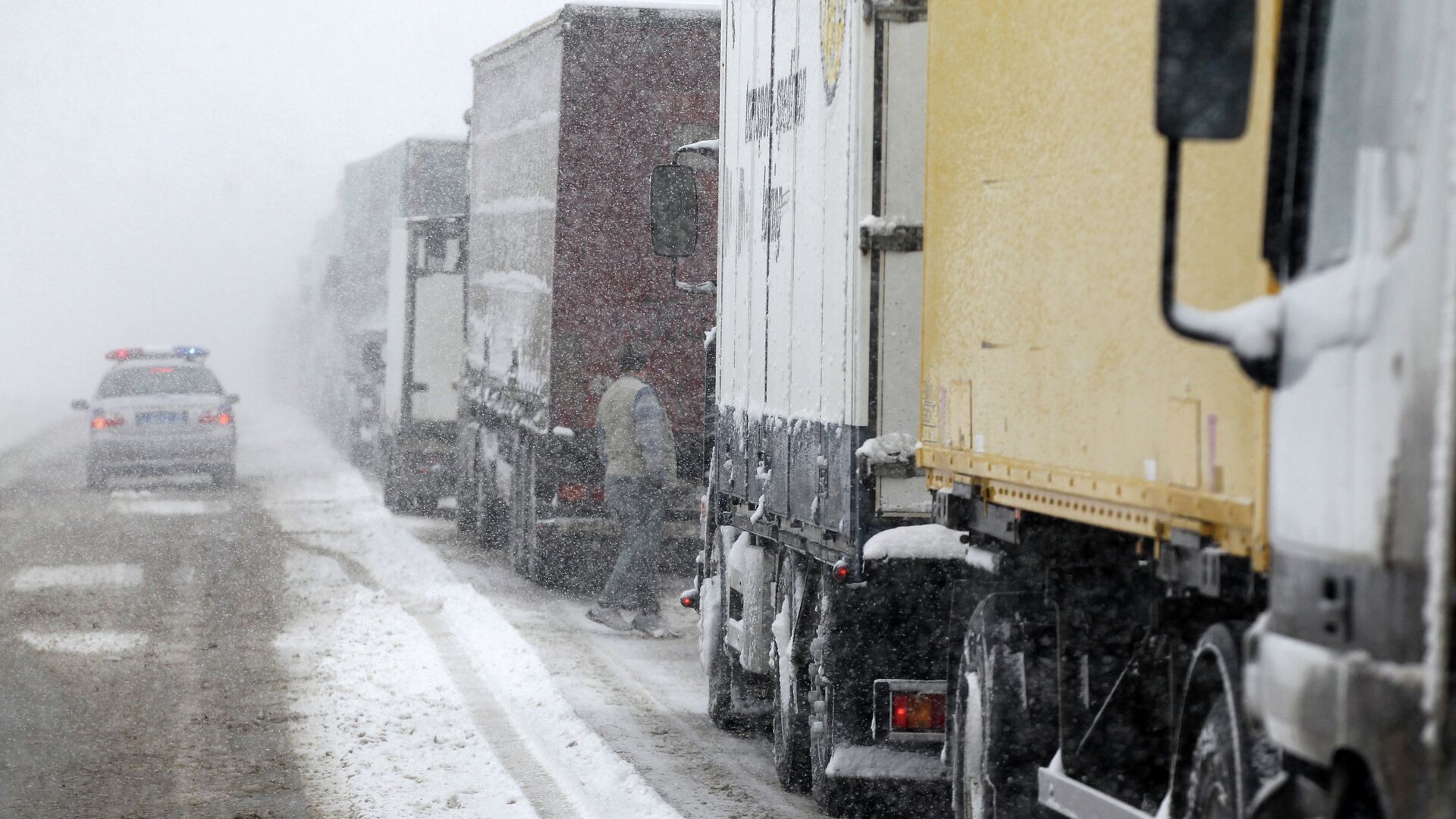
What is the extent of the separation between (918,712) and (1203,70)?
4478mm

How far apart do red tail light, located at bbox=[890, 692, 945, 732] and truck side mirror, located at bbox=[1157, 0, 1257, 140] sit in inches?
173

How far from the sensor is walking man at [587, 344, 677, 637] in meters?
13.8

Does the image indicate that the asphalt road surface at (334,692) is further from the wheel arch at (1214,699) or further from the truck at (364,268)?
the truck at (364,268)

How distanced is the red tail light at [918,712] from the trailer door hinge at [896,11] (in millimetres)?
2441

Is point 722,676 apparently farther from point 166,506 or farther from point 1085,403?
point 166,506

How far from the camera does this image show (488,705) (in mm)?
10328

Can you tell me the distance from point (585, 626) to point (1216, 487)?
10180 mm

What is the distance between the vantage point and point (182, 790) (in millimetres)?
8180

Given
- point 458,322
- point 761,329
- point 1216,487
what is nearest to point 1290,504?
point 1216,487

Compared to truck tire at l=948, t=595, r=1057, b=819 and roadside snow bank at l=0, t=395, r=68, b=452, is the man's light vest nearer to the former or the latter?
truck tire at l=948, t=595, r=1057, b=819

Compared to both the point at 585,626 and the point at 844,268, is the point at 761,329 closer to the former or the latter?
the point at 844,268

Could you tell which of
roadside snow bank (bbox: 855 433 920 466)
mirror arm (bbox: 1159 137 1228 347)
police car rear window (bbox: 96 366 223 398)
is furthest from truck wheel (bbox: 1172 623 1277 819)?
police car rear window (bbox: 96 366 223 398)

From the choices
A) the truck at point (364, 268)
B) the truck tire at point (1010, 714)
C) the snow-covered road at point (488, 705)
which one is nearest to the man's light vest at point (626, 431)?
the snow-covered road at point (488, 705)

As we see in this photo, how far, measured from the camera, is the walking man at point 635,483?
45.2ft
